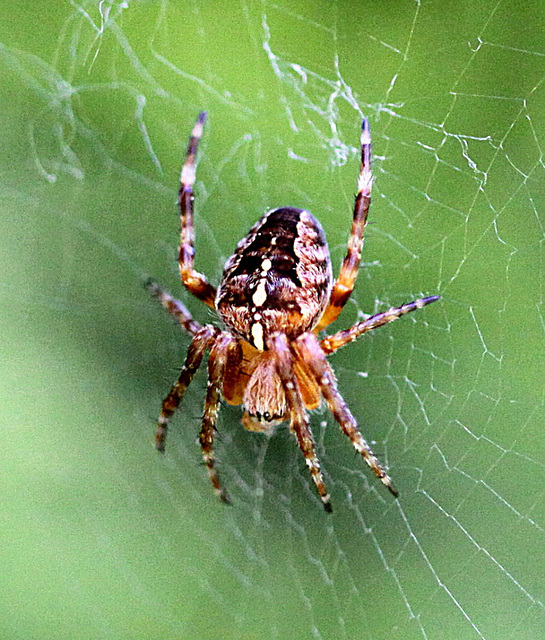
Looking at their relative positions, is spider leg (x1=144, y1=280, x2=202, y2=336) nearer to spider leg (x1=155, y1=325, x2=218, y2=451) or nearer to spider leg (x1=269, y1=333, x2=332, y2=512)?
spider leg (x1=155, y1=325, x2=218, y2=451)

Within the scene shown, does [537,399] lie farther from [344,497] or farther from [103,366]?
[103,366]

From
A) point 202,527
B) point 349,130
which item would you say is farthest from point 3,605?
point 349,130

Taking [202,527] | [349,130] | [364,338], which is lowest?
[202,527]

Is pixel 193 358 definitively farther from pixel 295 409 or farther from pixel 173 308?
pixel 295 409

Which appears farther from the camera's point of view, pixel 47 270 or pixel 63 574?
pixel 47 270

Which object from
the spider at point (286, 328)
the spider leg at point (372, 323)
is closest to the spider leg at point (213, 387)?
the spider at point (286, 328)

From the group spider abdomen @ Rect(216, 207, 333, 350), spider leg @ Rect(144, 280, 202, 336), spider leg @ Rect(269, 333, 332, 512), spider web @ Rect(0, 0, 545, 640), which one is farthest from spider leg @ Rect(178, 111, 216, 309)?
spider web @ Rect(0, 0, 545, 640)

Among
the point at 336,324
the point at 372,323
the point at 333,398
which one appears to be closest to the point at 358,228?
the point at 372,323
